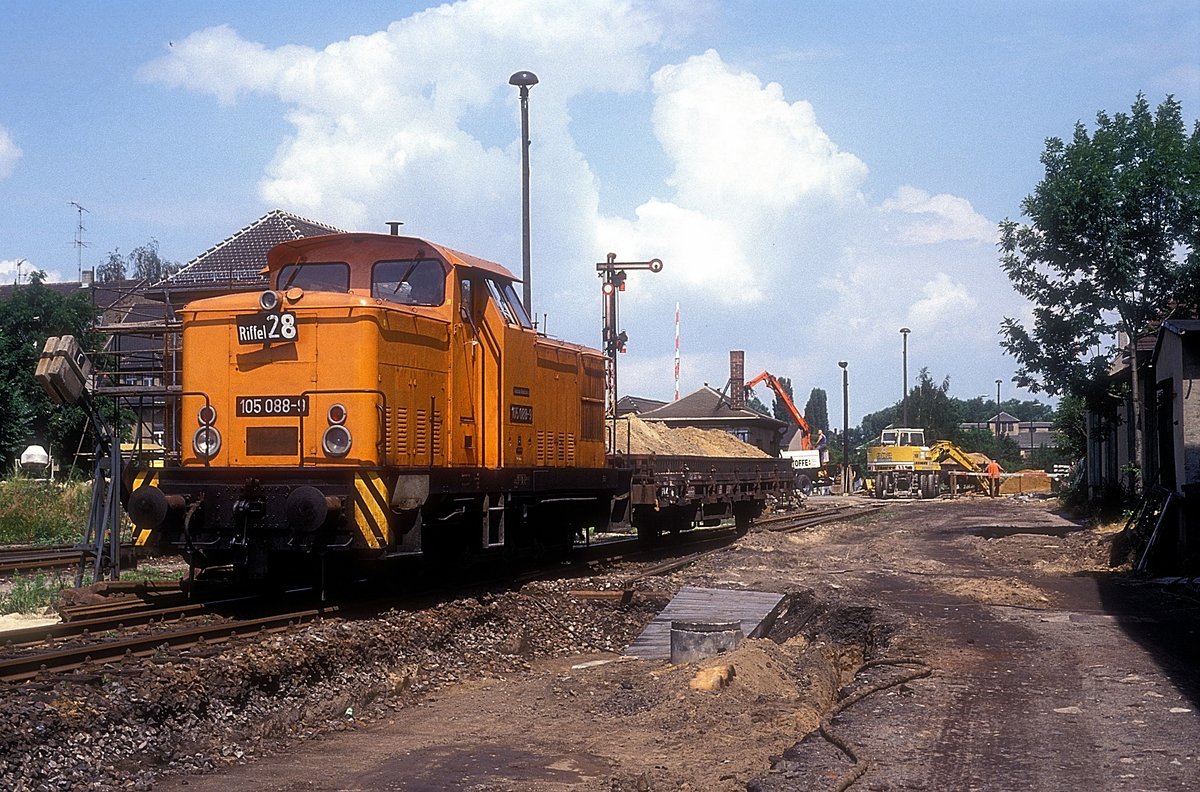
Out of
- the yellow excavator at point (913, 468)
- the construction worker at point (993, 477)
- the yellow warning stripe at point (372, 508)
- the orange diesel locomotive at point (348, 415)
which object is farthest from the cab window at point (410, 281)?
the yellow excavator at point (913, 468)

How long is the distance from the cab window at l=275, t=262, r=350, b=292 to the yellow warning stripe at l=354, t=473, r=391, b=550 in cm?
255

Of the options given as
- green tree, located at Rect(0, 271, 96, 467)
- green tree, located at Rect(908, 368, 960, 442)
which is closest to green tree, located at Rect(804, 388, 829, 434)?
green tree, located at Rect(908, 368, 960, 442)

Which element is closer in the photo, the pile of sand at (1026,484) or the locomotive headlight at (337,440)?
the locomotive headlight at (337,440)

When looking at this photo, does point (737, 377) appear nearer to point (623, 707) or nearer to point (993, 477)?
point (993, 477)

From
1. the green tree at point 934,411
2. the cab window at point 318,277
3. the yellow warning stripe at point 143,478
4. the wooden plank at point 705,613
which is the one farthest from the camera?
the green tree at point 934,411

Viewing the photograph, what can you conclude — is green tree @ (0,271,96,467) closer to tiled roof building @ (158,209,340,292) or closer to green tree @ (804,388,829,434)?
tiled roof building @ (158,209,340,292)

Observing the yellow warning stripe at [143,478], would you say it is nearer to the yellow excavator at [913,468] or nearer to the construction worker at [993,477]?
the yellow excavator at [913,468]

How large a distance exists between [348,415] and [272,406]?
816 millimetres

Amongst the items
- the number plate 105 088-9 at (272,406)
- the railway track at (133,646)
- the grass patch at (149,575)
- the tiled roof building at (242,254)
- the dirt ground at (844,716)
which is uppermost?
the tiled roof building at (242,254)

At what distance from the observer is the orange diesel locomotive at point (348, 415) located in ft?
32.4

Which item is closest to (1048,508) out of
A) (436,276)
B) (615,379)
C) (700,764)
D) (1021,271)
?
(1021,271)

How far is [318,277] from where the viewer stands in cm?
1161

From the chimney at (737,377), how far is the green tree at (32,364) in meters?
29.6

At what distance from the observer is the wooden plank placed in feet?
35.3
